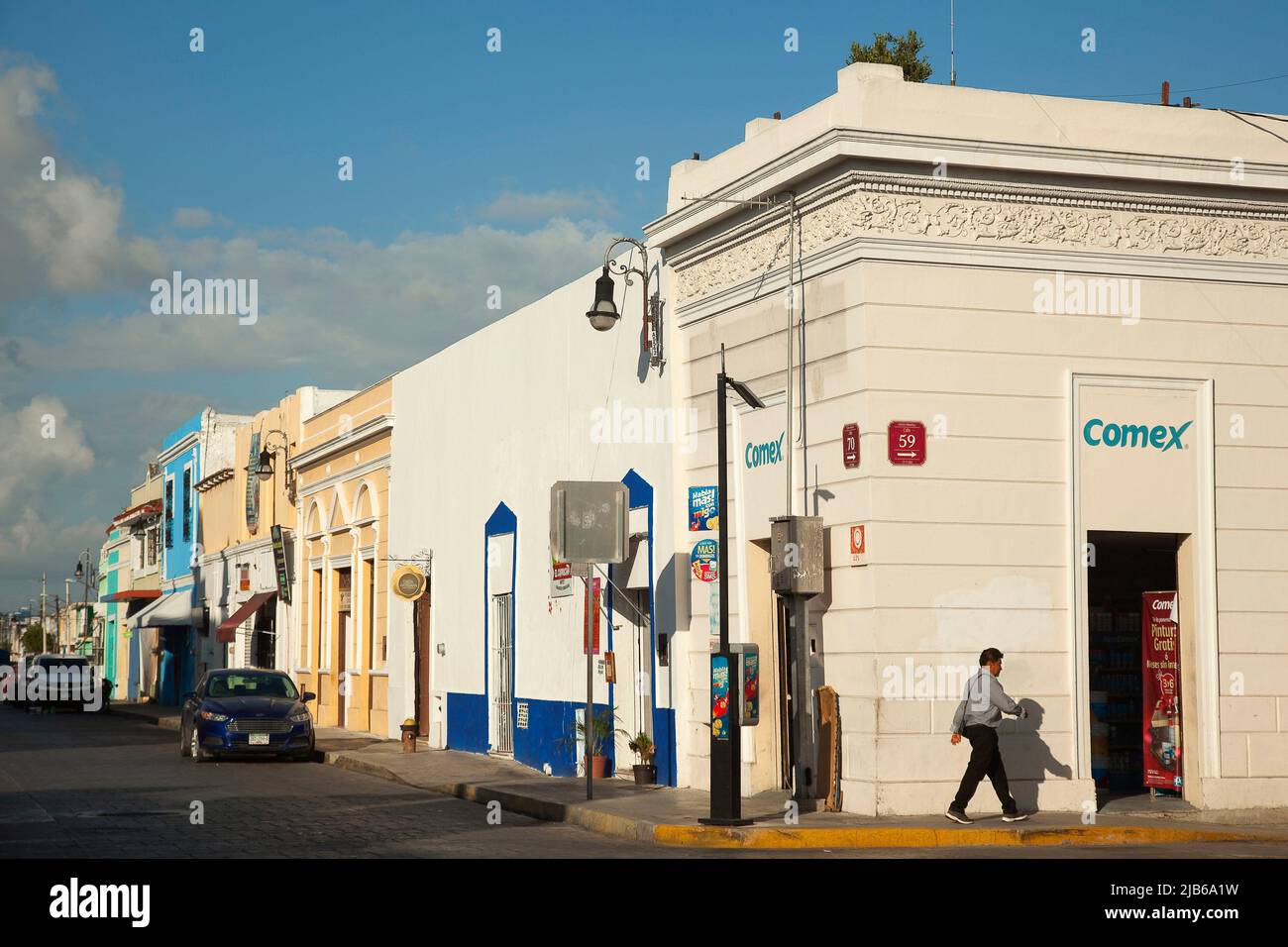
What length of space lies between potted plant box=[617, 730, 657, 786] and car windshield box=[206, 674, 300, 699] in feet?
29.5

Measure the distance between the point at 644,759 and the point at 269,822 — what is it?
5.54 meters

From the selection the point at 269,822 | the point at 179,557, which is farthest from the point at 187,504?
the point at 269,822

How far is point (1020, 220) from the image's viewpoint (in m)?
16.4

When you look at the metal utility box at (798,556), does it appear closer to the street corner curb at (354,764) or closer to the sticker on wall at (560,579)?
the sticker on wall at (560,579)

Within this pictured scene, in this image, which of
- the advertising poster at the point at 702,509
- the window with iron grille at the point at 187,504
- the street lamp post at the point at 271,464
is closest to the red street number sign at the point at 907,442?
the advertising poster at the point at 702,509

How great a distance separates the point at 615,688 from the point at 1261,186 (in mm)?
10104

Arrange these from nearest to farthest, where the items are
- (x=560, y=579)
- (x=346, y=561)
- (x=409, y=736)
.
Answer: (x=560, y=579)
(x=409, y=736)
(x=346, y=561)

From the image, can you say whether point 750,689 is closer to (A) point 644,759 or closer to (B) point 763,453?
(B) point 763,453

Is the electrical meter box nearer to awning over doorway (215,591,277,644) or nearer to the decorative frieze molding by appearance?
the decorative frieze molding

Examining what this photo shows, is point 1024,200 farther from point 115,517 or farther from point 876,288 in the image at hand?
point 115,517

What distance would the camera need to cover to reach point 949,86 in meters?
16.5
